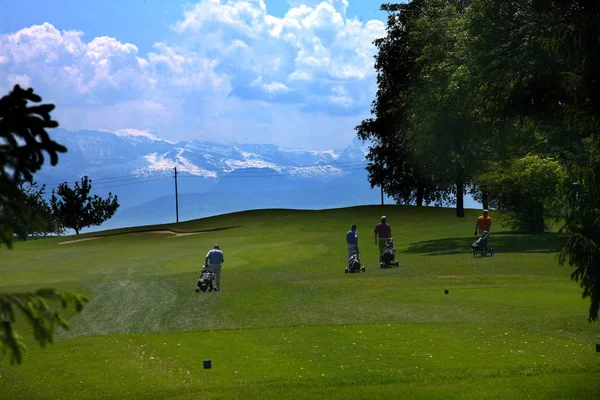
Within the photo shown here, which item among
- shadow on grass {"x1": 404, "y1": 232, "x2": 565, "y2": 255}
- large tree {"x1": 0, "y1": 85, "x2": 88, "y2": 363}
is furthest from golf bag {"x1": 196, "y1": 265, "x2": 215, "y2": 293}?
large tree {"x1": 0, "y1": 85, "x2": 88, "y2": 363}

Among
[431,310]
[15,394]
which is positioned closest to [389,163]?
[431,310]

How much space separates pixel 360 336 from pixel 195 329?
5.60 metres

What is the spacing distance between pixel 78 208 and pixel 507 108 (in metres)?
99.3

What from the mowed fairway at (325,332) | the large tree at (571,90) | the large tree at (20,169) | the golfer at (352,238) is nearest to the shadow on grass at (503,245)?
the mowed fairway at (325,332)

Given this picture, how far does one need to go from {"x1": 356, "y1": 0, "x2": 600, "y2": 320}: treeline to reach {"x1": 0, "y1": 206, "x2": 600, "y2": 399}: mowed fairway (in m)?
2.85

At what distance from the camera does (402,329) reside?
22109 mm

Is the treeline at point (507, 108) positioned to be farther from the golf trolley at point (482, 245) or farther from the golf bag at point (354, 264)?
the golf bag at point (354, 264)

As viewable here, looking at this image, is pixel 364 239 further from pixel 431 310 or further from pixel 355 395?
pixel 355 395

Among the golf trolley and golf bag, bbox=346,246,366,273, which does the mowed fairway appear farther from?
golf bag, bbox=346,246,366,273

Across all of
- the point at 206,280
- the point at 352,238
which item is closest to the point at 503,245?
the point at 352,238

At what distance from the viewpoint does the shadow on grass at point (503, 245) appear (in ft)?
146

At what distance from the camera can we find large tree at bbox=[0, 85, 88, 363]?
609 cm

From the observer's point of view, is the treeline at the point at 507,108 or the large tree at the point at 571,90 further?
the treeline at the point at 507,108

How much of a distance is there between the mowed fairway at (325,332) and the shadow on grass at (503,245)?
0.31 metres
